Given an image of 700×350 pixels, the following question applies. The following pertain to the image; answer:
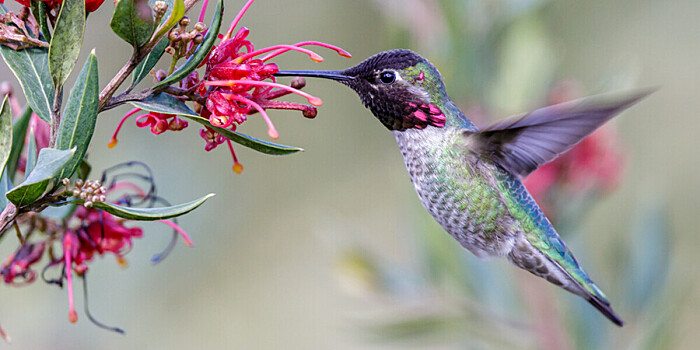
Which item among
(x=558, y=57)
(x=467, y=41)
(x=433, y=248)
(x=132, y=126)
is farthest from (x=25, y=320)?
(x=558, y=57)

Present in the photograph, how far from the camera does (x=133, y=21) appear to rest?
893 millimetres

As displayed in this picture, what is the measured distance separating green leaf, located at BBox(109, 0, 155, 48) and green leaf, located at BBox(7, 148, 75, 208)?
163mm

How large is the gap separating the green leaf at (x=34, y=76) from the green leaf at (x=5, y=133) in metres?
0.05

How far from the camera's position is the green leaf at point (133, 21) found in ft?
2.87

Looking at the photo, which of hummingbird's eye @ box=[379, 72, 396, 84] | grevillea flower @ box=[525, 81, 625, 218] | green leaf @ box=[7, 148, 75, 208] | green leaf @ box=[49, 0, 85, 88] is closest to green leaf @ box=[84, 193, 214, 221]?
green leaf @ box=[7, 148, 75, 208]

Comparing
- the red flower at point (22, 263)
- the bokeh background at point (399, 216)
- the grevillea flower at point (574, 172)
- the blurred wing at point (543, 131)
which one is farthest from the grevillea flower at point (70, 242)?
the grevillea flower at point (574, 172)

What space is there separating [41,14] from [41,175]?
24 centimetres

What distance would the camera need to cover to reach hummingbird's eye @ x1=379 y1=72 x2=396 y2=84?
140 centimetres

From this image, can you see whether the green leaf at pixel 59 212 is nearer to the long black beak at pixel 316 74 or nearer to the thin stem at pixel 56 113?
the thin stem at pixel 56 113

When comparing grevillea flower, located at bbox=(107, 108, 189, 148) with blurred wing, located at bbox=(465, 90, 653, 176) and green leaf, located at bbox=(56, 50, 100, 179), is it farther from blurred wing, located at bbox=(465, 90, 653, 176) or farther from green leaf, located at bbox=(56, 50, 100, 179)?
blurred wing, located at bbox=(465, 90, 653, 176)

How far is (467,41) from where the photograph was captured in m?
2.40

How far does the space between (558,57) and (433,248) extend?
32.6 inches

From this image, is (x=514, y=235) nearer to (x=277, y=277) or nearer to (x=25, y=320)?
(x=25, y=320)

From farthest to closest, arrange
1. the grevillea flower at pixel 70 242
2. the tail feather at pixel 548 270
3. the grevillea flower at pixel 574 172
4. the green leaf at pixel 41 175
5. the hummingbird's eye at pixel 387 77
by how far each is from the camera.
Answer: the grevillea flower at pixel 574 172 → the tail feather at pixel 548 270 → the hummingbird's eye at pixel 387 77 → the grevillea flower at pixel 70 242 → the green leaf at pixel 41 175
